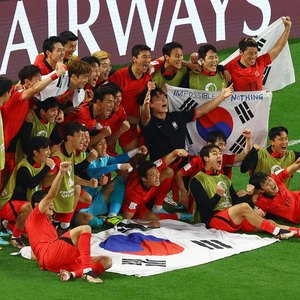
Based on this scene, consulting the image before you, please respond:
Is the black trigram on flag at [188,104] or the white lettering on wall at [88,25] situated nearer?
the black trigram on flag at [188,104]

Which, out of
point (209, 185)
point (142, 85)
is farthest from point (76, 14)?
point (209, 185)

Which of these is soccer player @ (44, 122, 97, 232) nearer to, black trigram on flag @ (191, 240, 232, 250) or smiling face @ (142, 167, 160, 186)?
smiling face @ (142, 167, 160, 186)

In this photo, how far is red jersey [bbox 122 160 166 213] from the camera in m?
14.1

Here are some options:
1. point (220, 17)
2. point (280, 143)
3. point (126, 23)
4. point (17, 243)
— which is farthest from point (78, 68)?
point (220, 17)

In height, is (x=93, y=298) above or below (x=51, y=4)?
below

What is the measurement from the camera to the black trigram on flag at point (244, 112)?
49.2ft

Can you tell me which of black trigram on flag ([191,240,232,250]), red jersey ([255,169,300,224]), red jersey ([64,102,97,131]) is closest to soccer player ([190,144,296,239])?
red jersey ([255,169,300,224])

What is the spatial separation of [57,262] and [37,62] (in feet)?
8.79

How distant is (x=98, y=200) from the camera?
46.8 feet

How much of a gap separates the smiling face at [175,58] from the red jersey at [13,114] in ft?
7.13

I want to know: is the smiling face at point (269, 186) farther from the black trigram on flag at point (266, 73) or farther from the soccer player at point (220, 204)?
the black trigram on flag at point (266, 73)

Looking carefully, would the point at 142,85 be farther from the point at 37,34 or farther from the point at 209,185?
the point at 37,34

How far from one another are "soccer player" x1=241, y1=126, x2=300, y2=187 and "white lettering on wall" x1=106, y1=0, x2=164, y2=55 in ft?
14.4

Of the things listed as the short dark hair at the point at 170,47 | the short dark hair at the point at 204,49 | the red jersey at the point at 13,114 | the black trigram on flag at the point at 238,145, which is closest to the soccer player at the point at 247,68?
the short dark hair at the point at 204,49
